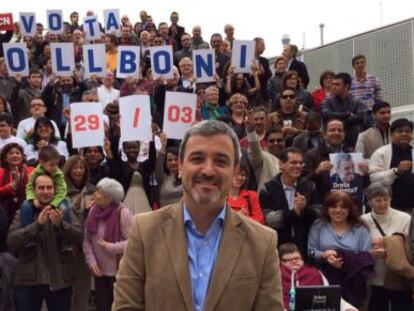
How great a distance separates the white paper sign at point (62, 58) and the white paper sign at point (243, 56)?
98.8 inches

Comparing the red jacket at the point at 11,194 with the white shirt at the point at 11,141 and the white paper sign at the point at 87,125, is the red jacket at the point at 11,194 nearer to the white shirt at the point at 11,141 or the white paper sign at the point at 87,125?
the white shirt at the point at 11,141

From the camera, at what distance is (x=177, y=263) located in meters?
2.83

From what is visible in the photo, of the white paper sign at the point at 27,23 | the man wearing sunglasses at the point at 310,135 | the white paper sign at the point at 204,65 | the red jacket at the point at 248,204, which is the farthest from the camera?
the white paper sign at the point at 27,23

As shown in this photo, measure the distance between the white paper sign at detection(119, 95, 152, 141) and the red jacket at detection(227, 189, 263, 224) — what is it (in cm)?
201

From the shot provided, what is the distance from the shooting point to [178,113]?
30.0ft

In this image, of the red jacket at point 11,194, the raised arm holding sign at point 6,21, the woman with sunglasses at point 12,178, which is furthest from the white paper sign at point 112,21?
the red jacket at point 11,194

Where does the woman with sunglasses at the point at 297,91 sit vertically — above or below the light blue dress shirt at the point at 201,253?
above

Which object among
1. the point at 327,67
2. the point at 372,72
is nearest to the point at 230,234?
the point at 372,72

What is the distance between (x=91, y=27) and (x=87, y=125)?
6674 mm

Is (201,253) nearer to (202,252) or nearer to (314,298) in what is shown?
(202,252)

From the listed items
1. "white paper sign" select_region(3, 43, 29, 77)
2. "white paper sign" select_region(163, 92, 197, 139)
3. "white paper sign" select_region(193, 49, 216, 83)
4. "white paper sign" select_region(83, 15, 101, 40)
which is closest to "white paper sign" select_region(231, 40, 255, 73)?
"white paper sign" select_region(193, 49, 216, 83)

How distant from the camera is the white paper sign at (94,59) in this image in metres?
11.3

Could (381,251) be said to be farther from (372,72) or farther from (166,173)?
(372,72)

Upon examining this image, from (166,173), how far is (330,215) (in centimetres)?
184
